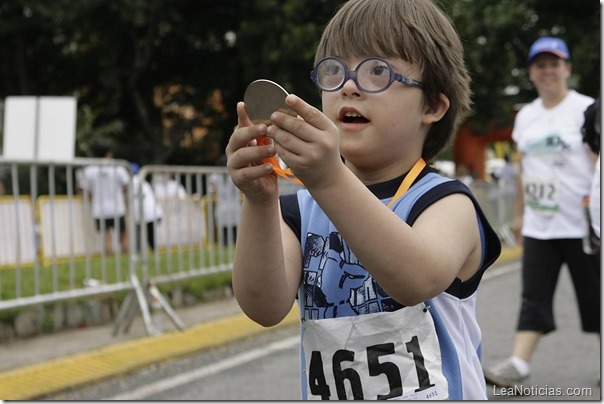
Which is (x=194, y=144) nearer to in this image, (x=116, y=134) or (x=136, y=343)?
(x=116, y=134)

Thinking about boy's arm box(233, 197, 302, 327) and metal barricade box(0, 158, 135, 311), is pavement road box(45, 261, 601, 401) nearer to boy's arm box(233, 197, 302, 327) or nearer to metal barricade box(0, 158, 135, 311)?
metal barricade box(0, 158, 135, 311)

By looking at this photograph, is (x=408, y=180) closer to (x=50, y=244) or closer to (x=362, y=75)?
(x=362, y=75)

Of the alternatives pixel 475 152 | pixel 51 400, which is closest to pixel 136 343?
pixel 51 400

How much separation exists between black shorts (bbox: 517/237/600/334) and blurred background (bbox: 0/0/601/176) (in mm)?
16494

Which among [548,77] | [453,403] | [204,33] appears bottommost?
[453,403]

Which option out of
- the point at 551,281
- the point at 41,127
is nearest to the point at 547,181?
the point at 551,281

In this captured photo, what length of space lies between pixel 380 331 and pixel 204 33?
26.5 meters

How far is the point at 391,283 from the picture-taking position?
4.93 ft

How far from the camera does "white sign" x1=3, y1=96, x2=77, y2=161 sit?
753 cm

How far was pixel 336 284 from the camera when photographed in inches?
72.8

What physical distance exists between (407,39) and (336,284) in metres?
0.52

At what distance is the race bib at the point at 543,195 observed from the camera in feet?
16.3

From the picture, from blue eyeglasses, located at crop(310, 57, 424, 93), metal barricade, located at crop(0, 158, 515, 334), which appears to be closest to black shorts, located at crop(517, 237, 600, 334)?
metal barricade, located at crop(0, 158, 515, 334)

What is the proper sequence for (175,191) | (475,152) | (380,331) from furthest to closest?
(475,152) → (175,191) → (380,331)
